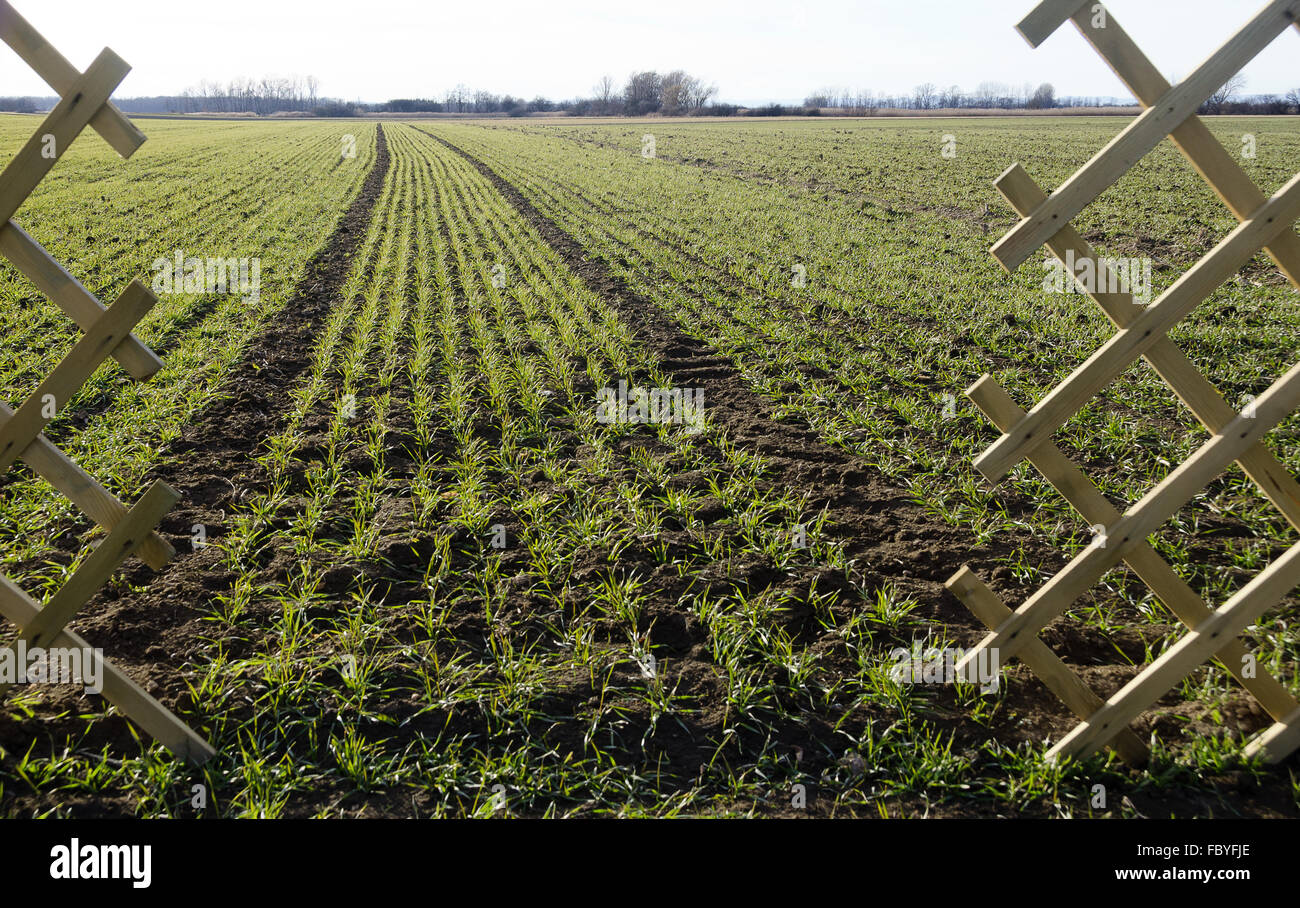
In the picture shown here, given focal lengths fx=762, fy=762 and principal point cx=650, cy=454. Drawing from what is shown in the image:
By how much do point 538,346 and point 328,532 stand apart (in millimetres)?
4038

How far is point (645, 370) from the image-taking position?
7.44 m

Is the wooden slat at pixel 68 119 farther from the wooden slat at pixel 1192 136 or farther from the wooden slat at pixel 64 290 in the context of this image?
the wooden slat at pixel 1192 136

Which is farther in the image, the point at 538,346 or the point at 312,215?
the point at 312,215

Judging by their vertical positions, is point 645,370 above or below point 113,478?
above

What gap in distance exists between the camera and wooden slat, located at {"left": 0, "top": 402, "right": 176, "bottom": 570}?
A: 259 centimetres

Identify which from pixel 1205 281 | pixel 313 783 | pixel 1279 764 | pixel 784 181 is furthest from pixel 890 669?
pixel 784 181

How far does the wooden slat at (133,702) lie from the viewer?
8.41 feet

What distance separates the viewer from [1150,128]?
2293 mm

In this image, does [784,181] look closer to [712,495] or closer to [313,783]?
[712,495]

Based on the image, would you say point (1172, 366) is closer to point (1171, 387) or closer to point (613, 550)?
point (1171, 387)

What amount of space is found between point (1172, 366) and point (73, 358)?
3546 millimetres

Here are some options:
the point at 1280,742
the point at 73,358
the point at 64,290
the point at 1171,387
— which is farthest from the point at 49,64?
the point at 1280,742

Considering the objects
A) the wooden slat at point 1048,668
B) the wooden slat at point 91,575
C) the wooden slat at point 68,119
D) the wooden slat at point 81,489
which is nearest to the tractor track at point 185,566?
the wooden slat at point 91,575

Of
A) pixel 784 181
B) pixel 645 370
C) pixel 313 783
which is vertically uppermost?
pixel 784 181
